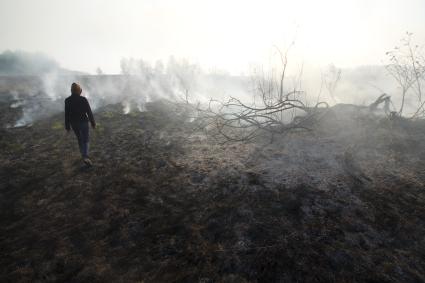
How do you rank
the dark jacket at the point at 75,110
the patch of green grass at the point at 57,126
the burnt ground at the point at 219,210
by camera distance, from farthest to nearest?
1. the patch of green grass at the point at 57,126
2. the dark jacket at the point at 75,110
3. the burnt ground at the point at 219,210

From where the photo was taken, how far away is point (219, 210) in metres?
4.09

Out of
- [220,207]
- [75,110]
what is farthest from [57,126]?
[220,207]

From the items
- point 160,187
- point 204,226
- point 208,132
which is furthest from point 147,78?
point 204,226

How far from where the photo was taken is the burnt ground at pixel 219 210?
121 inches

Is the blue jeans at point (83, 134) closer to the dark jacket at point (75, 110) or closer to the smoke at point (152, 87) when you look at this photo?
the dark jacket at point (75, 110)

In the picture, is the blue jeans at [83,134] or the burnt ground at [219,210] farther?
the blue jeans at [83,134]

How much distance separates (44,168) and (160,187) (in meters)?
2.72

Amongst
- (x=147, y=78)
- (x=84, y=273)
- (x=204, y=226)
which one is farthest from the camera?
(x=147, y=78)

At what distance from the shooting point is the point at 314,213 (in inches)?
156

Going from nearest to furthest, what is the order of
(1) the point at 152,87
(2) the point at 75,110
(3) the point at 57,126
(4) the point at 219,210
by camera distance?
(4) the point at 219,210 → (2) the point at 75,110 → (3) the point at 57,126 → (1) the point at 152,87

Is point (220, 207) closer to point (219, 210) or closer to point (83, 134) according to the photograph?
point (219, 210)

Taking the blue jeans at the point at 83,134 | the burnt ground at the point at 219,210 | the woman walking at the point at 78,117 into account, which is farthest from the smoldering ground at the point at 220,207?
the woman walking at the point at 78,117

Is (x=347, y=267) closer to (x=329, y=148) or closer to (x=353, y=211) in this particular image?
(x=353, y=211)

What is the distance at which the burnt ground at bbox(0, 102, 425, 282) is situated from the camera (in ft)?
10.1
